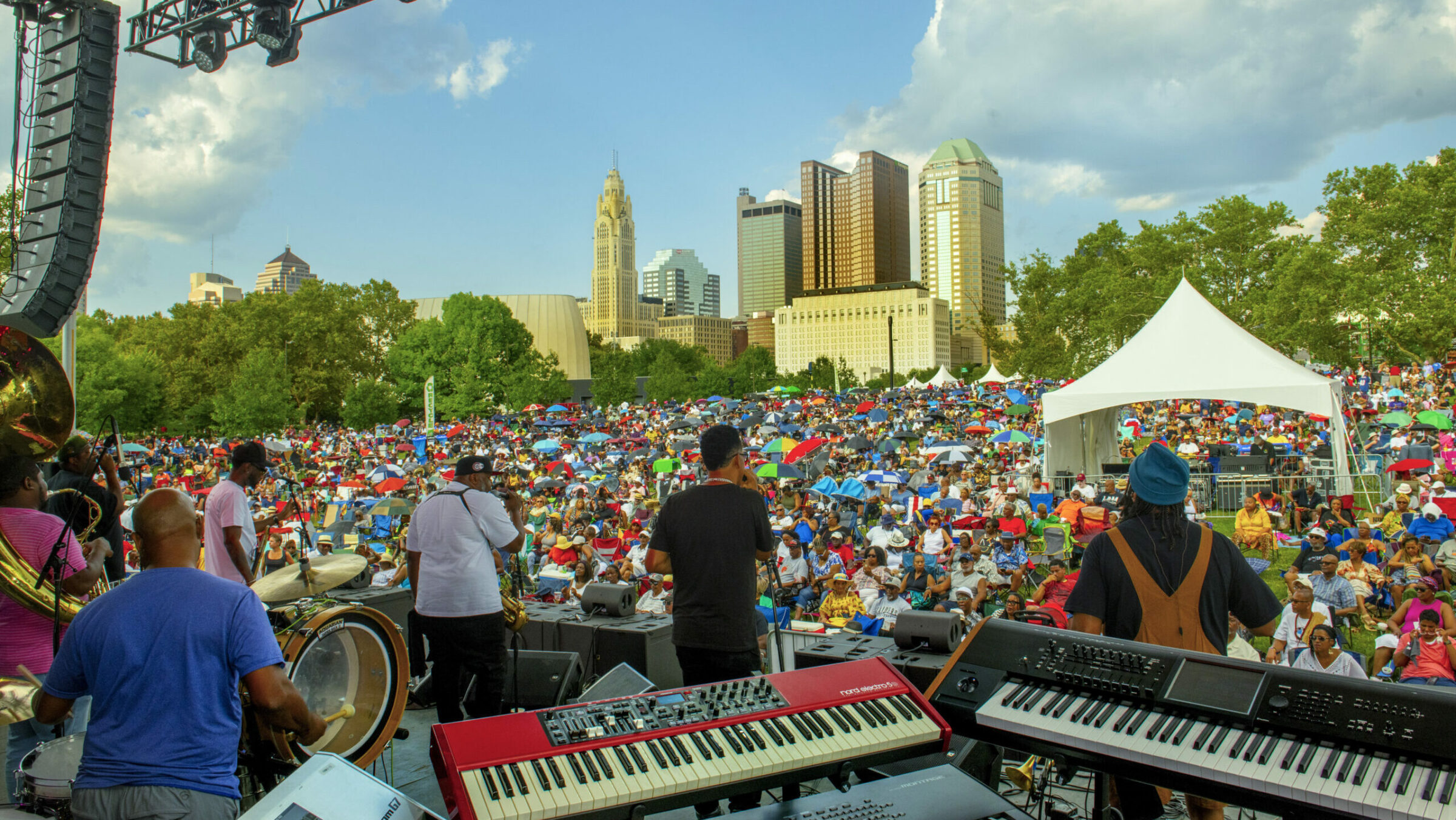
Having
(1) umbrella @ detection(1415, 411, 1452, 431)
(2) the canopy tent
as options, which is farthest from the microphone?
(2) the canopy tent

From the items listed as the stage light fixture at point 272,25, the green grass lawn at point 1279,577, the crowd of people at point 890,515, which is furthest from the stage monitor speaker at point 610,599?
the stage light fixture at point 272,25

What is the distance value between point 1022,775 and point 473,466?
283 cm

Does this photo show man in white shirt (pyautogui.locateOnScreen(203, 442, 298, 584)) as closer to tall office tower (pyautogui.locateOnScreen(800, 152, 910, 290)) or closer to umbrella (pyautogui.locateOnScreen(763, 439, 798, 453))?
umbrella (pyautogui.locateOnScreen(763, 439, 798, 453))

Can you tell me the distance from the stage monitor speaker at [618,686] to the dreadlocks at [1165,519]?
81.3 inches

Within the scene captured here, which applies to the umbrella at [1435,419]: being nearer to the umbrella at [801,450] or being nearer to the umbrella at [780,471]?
the umbrella at [801,450]

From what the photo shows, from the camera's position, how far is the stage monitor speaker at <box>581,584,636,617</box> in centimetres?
543

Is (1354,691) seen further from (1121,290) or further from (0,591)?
(1121,290)

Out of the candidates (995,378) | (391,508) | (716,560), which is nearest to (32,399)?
(716,560)

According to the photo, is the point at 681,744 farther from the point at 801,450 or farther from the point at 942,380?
the point at 942,380

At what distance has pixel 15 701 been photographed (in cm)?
316

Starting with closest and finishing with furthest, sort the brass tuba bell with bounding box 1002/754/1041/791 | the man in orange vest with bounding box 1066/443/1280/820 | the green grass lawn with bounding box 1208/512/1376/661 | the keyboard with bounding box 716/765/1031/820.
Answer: the keyboard with bounding box 716/765/1031/820
the man in orange vest with bounding box 1066/443/1280/820
the brass tuba bell with bounding box 1002/754/1041/791
the green grass lawn with bounding box 1208/512/1376/661

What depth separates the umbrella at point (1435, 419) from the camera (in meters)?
16.2

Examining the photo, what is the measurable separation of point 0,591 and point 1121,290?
37.4 meters

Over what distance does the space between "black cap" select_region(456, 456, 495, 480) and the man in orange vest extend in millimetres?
2663
